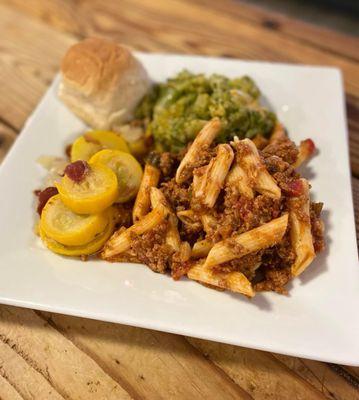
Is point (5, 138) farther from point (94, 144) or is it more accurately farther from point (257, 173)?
point (257, 173)

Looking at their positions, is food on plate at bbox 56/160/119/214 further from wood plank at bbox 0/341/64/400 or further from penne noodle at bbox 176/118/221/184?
wood plank at bbox 0/341/64/400

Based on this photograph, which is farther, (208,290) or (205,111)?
(205,111)

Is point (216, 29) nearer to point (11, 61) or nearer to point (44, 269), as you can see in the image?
point (11, 61)

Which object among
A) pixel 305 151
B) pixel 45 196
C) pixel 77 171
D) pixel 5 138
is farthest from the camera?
pixel 5 138

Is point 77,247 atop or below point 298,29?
below

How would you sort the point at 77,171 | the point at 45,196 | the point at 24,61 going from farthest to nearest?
the point at 24,61 → the point at 45,196 → the point at 77,171

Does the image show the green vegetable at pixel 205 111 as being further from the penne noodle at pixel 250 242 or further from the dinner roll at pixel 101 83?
the penne noodle at pixel 250 242

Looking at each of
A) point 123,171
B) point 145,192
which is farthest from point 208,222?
point 123,171
